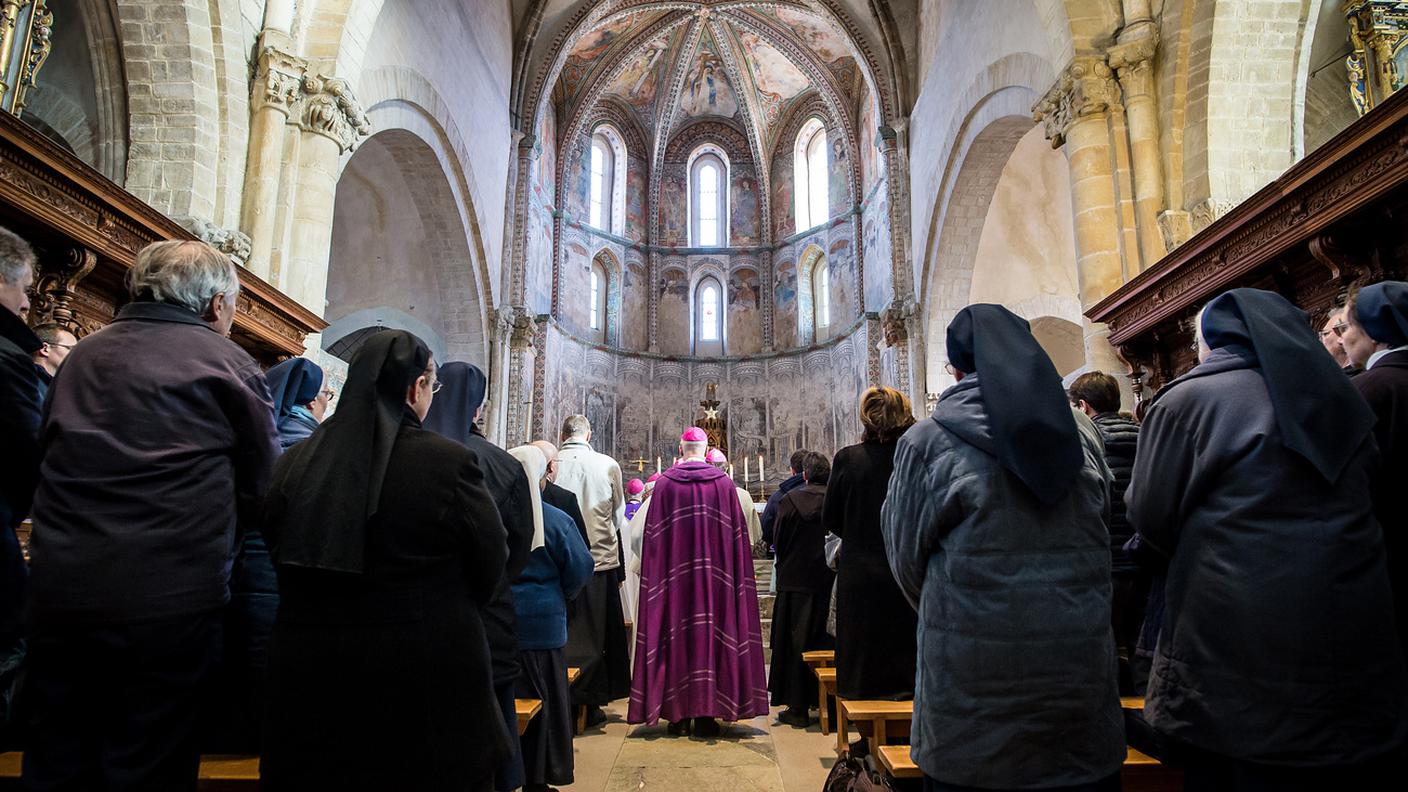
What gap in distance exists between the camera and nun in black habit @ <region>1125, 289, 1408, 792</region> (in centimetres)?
193

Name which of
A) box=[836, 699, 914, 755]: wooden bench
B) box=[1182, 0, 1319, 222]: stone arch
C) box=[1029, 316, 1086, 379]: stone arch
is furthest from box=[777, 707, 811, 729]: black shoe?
box=[1029, 316, 1086, 379]: stone arch

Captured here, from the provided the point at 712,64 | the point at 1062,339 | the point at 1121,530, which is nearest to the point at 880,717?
the point at 1121,530

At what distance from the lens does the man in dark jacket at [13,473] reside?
2.17m

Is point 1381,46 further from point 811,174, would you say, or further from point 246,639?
point 811,174

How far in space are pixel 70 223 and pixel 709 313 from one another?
66.6ft

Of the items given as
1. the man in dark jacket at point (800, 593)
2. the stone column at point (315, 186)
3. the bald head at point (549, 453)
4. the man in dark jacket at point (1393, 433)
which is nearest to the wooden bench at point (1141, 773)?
the man in dark jacket at point (1393, 433)

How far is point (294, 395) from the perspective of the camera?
299cm

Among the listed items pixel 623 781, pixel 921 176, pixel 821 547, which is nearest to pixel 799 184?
pixel 921 176

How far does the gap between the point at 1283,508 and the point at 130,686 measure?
9.38 feet

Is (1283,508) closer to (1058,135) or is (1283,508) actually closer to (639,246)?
(1058,135)

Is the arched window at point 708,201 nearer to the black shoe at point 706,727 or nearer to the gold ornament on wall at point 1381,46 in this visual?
the gold ornament on wall at point 1381,46

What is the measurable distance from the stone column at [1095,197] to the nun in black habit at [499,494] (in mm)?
6452

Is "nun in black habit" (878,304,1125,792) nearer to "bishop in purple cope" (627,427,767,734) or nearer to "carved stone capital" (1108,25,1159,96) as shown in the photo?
"bishop in purple cope" (627,427,767,734)

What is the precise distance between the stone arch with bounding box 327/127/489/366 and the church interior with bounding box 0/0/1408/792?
5 centimetres
